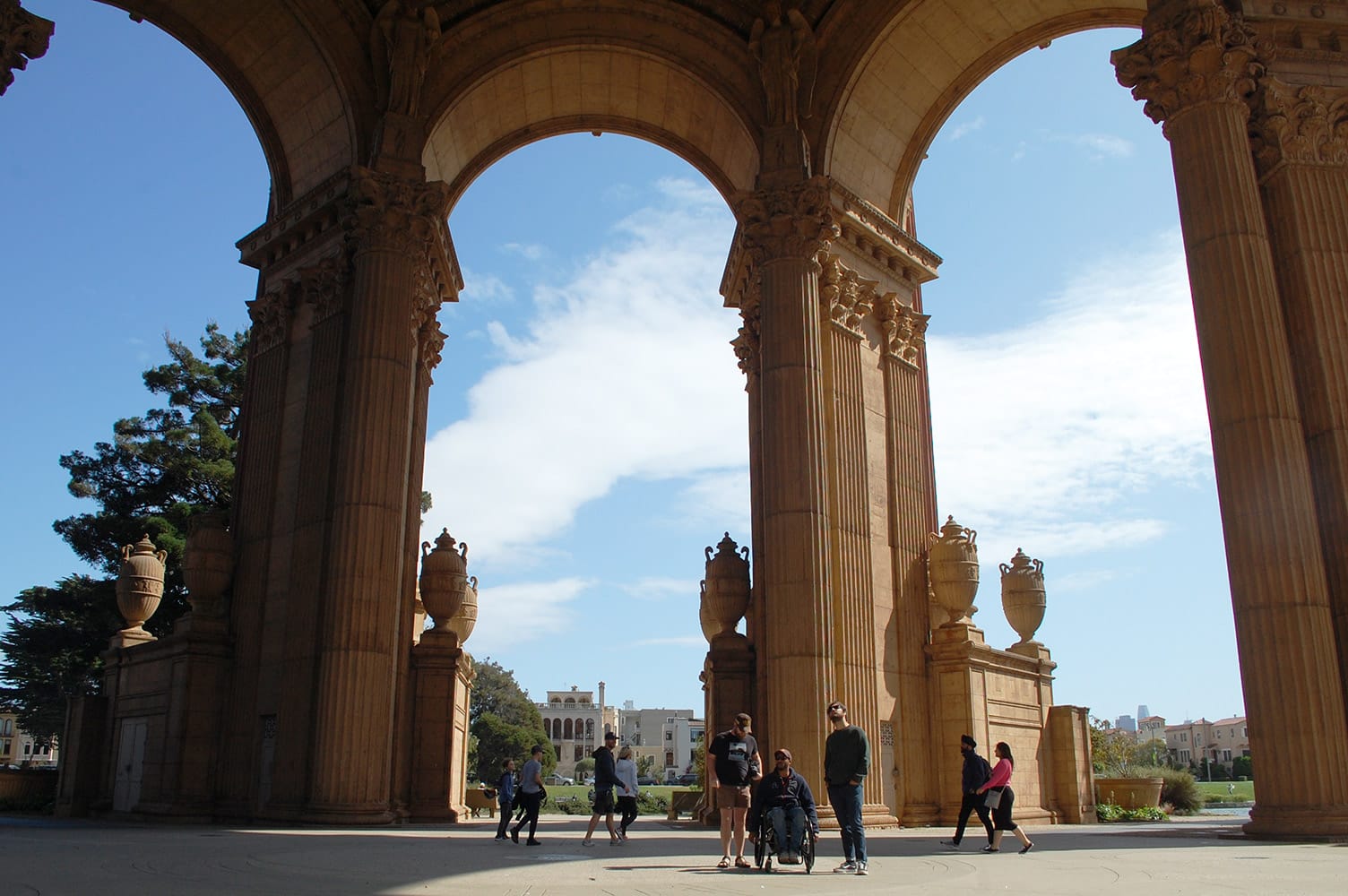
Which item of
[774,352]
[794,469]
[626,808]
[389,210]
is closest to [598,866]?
[626,808]

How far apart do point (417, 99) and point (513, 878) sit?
19849 mm

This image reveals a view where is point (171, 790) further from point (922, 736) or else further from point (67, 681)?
point (67, 681)

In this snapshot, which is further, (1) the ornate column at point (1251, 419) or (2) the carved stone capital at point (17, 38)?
(2) the carved stone capital at point (17, 38)

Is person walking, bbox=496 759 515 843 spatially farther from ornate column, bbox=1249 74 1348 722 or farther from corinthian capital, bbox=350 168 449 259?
ornate column, bbox=1249 74 1348 722

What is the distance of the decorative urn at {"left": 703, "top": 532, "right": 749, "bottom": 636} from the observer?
23703mm

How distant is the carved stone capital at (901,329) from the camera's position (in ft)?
86.4

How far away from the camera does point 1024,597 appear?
2564 cm

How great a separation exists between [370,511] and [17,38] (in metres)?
10.3

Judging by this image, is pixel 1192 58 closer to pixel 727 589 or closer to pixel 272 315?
pixel 727 589

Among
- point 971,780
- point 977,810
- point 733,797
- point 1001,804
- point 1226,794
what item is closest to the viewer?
point 733,797

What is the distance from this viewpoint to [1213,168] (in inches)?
701

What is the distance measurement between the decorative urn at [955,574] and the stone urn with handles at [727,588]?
4.33 m

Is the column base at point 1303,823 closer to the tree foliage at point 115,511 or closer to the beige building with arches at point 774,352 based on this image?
the beige building with arches at point 774,352

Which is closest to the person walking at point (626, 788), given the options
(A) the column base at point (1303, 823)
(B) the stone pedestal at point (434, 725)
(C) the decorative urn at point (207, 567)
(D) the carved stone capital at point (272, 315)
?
(B) the stone pedestal at point (434, 725)
